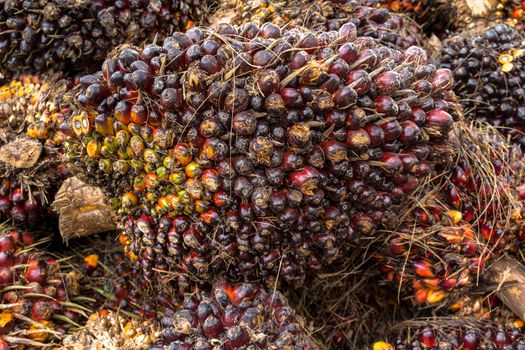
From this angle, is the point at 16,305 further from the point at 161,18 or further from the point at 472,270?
the point at 472,270

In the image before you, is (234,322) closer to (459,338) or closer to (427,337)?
(427,337)

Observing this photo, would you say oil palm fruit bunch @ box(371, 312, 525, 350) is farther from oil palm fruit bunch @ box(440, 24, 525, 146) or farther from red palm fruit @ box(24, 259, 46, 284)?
red palm fruit @ box(24, 259, 46, 284)

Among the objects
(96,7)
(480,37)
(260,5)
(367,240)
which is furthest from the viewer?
(480,37)

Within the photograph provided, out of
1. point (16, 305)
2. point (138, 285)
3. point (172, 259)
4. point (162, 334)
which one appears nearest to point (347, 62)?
point (172, 259)

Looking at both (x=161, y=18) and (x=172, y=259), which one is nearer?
(x=172, y=259)

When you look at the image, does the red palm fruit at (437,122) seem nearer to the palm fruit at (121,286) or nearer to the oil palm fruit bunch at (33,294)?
the palm fruit at (121,286)

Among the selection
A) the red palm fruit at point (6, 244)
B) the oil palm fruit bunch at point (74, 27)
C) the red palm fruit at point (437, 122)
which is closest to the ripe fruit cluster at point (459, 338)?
the red palm fruit at point (437, 122)
